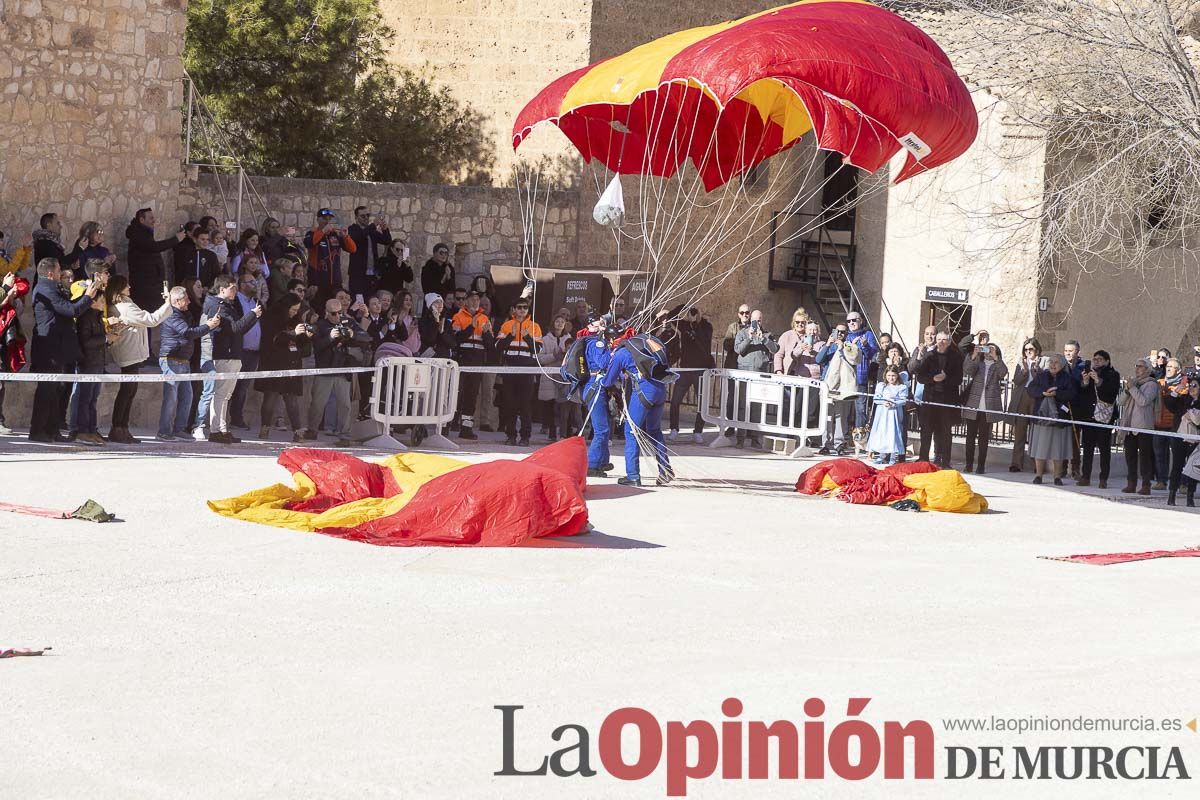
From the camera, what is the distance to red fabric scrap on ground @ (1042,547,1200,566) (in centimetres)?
1088

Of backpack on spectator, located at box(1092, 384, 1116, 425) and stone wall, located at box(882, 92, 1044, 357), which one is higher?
stone wall, located at box(882, 92, 1044, 357)

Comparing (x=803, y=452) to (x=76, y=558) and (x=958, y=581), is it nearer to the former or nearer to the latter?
(x=958, y=581)

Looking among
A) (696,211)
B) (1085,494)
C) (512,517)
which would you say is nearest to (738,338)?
(1085,494)

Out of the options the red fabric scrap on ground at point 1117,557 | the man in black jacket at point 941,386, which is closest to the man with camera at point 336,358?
the man in black jacket at point 941,386

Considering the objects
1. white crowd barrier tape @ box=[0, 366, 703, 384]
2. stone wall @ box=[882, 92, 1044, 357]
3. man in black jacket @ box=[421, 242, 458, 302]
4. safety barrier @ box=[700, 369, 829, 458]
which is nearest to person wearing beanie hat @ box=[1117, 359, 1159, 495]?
safety barrier @ box=[700, 369, 829, 458]

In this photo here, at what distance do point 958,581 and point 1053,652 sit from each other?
2043mm

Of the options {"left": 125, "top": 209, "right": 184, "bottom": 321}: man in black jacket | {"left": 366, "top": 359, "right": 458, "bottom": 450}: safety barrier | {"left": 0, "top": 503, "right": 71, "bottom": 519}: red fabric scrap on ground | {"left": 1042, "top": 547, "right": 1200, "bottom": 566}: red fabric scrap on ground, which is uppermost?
{"left": 125, "top": 209, "right": 184, "bottom": 321}: man in black jacket

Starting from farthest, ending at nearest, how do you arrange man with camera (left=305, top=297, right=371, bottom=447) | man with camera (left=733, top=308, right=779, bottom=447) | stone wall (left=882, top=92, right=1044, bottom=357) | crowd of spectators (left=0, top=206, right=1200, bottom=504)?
stone wall (left=882, top=92, right=1044, bottom=357) < man with camera (left=733, top=308, right=779, bottom=447) < man with camera (left=305, top=297, right=371, bottom=447) < crowd of spectators (left=0, top=206, right=1200, bottom=504)

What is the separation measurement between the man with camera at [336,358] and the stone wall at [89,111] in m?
2.68

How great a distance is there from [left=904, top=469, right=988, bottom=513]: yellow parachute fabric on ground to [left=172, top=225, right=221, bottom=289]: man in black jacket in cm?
740

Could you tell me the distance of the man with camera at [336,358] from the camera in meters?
15.2

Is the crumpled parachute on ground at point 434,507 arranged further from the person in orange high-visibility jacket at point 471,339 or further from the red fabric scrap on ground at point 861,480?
the person in orange high-visibility jacket at point 471,339

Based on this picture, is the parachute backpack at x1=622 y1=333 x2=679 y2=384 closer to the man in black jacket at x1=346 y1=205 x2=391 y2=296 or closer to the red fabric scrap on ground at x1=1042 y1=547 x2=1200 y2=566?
the red fabric scrap on ground at x1=1042 y1=547 x2=1200 y2=566

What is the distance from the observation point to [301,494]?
11.3 m
